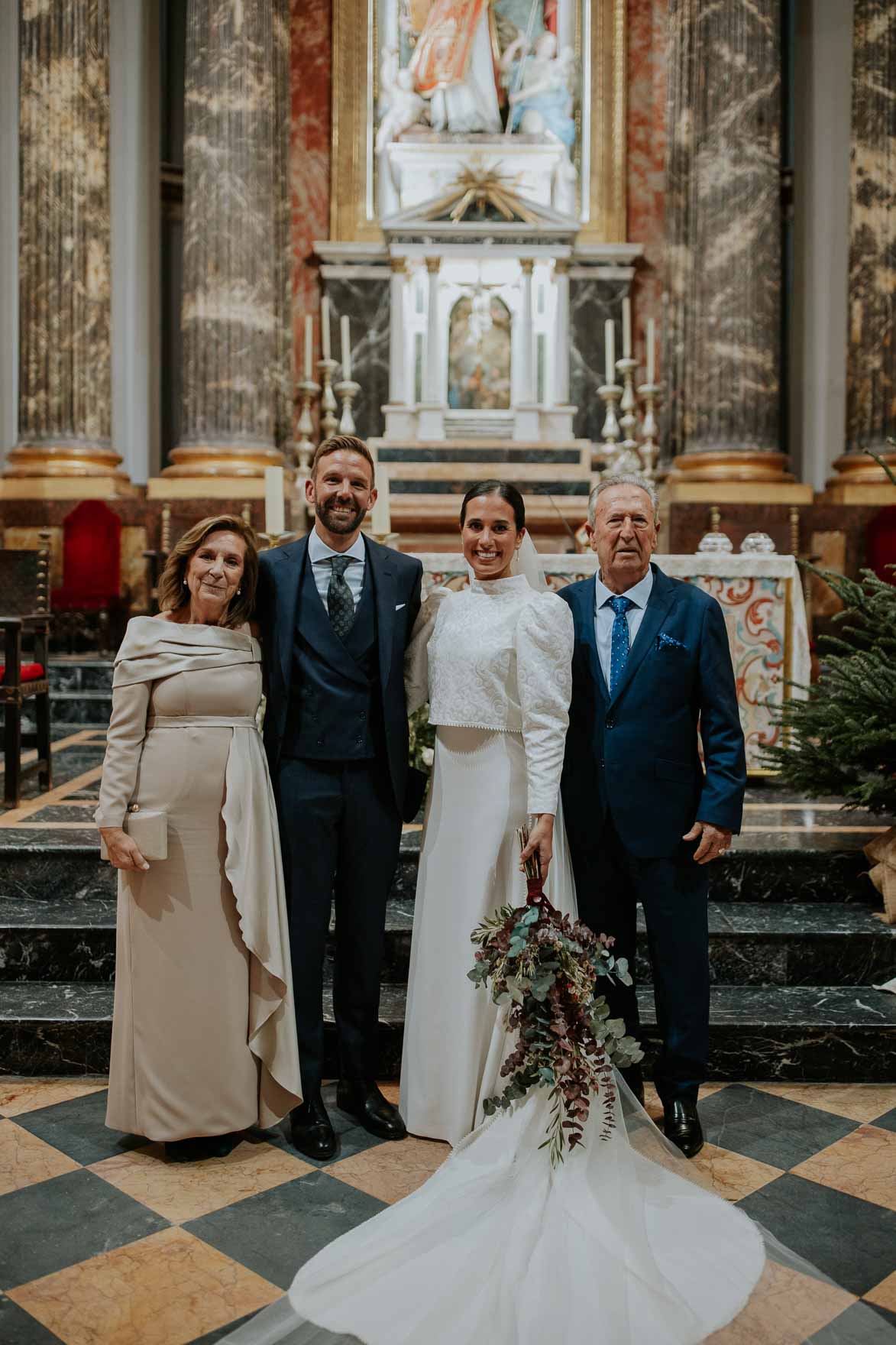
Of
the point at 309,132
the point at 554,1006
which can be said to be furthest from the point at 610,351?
the point at 554,1006

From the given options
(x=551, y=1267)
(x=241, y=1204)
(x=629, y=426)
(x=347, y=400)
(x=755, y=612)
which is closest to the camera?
(x=551, y=1267)

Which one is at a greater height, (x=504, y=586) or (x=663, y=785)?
(x=504, y=586)

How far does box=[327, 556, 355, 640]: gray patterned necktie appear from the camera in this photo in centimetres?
316

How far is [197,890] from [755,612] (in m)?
3.58

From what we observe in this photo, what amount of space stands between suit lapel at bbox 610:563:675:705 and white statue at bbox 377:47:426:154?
887 cm

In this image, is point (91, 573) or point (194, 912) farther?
point (91, 573)

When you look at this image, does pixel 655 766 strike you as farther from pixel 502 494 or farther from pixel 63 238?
pixel 63 238

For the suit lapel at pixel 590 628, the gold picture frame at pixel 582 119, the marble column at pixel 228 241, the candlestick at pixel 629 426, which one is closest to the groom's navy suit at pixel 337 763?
the suit lapel at pixel 590 628

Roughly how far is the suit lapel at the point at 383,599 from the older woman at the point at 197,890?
33cm

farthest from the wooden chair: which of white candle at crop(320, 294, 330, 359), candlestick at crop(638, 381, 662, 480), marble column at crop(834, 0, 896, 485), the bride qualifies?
marble column at crop(834, 0, 896, 485)

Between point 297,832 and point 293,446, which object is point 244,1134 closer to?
point 297,832

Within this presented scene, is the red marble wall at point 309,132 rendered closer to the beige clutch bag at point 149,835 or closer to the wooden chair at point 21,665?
the wooden chair at point 21,665

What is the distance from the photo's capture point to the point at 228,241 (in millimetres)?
9258

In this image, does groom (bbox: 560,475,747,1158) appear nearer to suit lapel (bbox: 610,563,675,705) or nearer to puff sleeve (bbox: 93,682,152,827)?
suit lapel (bbox: 610,563,675,705)
